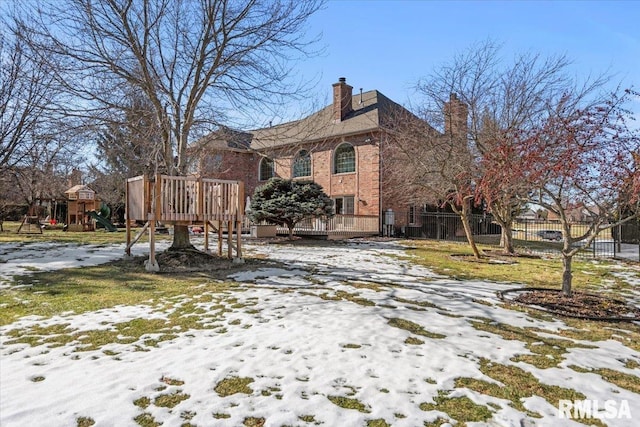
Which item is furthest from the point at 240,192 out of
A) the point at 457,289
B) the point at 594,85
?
the point at 594,85

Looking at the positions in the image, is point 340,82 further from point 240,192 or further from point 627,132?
point 627,132

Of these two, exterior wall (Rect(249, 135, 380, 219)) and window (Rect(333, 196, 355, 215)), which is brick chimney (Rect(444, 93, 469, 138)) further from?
window (Rect(333, 196, 355, 215))

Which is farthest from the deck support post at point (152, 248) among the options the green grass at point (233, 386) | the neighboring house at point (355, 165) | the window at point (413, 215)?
the window at point (413, 215)

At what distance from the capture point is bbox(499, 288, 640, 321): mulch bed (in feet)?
18.1

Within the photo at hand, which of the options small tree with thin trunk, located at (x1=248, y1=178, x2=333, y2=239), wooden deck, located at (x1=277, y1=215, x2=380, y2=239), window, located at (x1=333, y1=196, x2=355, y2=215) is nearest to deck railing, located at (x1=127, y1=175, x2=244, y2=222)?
small tree with thin trunk, located at (x1=248, y1=178, x2=333, y2=239)

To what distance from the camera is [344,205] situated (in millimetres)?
24266

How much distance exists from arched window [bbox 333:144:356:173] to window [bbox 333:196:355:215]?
175 cm

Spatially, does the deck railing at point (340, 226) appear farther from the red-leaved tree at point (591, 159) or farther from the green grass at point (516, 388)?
the green grass at point (516, 388)

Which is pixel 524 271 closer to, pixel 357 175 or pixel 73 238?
pixel 357 175

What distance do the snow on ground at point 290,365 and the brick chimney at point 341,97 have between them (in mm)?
19323

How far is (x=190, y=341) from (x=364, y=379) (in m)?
1.93

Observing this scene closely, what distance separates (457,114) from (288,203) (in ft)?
24.8

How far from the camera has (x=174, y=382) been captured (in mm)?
3148

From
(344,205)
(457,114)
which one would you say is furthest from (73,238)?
(457,114)
